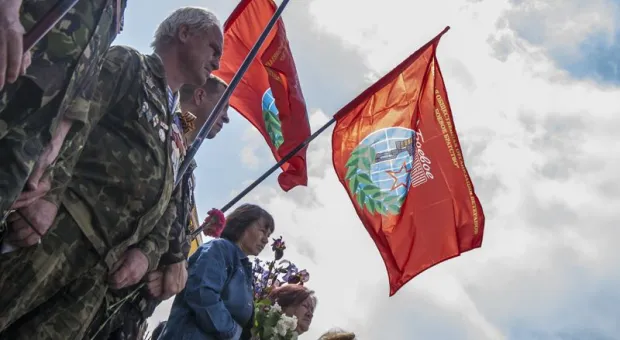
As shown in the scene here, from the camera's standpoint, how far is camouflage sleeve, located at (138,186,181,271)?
282 centimetres

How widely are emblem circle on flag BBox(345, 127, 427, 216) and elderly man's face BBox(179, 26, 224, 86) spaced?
359 cm

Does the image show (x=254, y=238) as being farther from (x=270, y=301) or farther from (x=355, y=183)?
(x=355, y=183)

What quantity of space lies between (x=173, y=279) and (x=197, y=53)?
0.92 m

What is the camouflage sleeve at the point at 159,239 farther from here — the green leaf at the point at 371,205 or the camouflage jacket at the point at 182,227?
the green leaf at the point at 371,205

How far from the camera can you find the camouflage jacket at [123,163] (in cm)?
258

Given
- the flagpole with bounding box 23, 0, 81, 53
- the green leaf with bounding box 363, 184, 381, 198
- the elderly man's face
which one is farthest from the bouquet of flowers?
the flagpole with bounding box 23, 0, 81, 53

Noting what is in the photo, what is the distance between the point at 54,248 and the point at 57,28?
0.82 meters

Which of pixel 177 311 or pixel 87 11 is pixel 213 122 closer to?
pixel 177 311

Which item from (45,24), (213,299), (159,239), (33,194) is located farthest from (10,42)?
(213,299)

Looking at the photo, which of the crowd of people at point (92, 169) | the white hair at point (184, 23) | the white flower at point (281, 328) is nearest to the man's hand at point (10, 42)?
the crowd of people at point (92, 169)

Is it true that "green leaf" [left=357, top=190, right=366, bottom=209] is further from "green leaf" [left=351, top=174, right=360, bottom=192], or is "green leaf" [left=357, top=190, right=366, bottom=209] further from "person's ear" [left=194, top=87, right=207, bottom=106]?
"person's ear" [left=194, top=87, right=207, bottom=106]

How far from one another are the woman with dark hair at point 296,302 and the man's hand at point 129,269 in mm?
2745

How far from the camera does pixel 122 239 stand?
8.72 ft

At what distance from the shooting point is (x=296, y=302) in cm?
552
